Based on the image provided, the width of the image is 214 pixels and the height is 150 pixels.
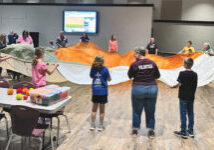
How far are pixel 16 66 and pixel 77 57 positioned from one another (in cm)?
142

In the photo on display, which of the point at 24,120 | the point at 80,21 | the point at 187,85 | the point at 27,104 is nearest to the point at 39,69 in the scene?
the point at 27,104

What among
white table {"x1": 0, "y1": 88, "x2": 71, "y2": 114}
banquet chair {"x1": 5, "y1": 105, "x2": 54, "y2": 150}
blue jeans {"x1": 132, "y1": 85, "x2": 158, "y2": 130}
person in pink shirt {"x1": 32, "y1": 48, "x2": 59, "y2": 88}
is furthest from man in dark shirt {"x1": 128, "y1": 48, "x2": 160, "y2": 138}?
banquet chair {"x1": 5, "y1": 105, "x2": 54, "y2": 150}

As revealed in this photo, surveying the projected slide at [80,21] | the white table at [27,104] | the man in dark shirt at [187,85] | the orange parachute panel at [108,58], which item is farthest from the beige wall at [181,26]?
the white table at [27,104]

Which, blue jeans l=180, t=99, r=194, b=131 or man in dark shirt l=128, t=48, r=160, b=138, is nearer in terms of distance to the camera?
man in dark shirt l=128, t=48, r=160, b=138

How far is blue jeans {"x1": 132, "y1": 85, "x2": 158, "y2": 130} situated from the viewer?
3260mm

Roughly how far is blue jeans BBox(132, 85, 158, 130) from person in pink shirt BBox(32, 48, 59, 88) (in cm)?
123

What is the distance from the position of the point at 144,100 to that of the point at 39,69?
5.11 feet

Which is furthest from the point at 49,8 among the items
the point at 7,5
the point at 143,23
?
the point at 143,23

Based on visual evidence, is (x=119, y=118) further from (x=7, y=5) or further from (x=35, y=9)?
(x=7, y=5)

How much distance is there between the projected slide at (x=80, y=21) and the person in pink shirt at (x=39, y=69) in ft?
26.4

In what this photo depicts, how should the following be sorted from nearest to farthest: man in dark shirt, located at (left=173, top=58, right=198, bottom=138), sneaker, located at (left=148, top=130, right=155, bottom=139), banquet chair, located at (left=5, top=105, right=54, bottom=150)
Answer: banquet chair, located at (left=5, top=105, right=54, bottom=150) < man in dark shirt, located at (left=173, top=58, right=198, bottom=138) < sneaker, located at (left=148, top=130, right=155, bottom=139)

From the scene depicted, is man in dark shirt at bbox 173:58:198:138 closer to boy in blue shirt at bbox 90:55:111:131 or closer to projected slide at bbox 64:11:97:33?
boy in blue shirt at bbox 90:55:111:131

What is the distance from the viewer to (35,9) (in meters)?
11.8

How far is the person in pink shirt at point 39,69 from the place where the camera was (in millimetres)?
3445
